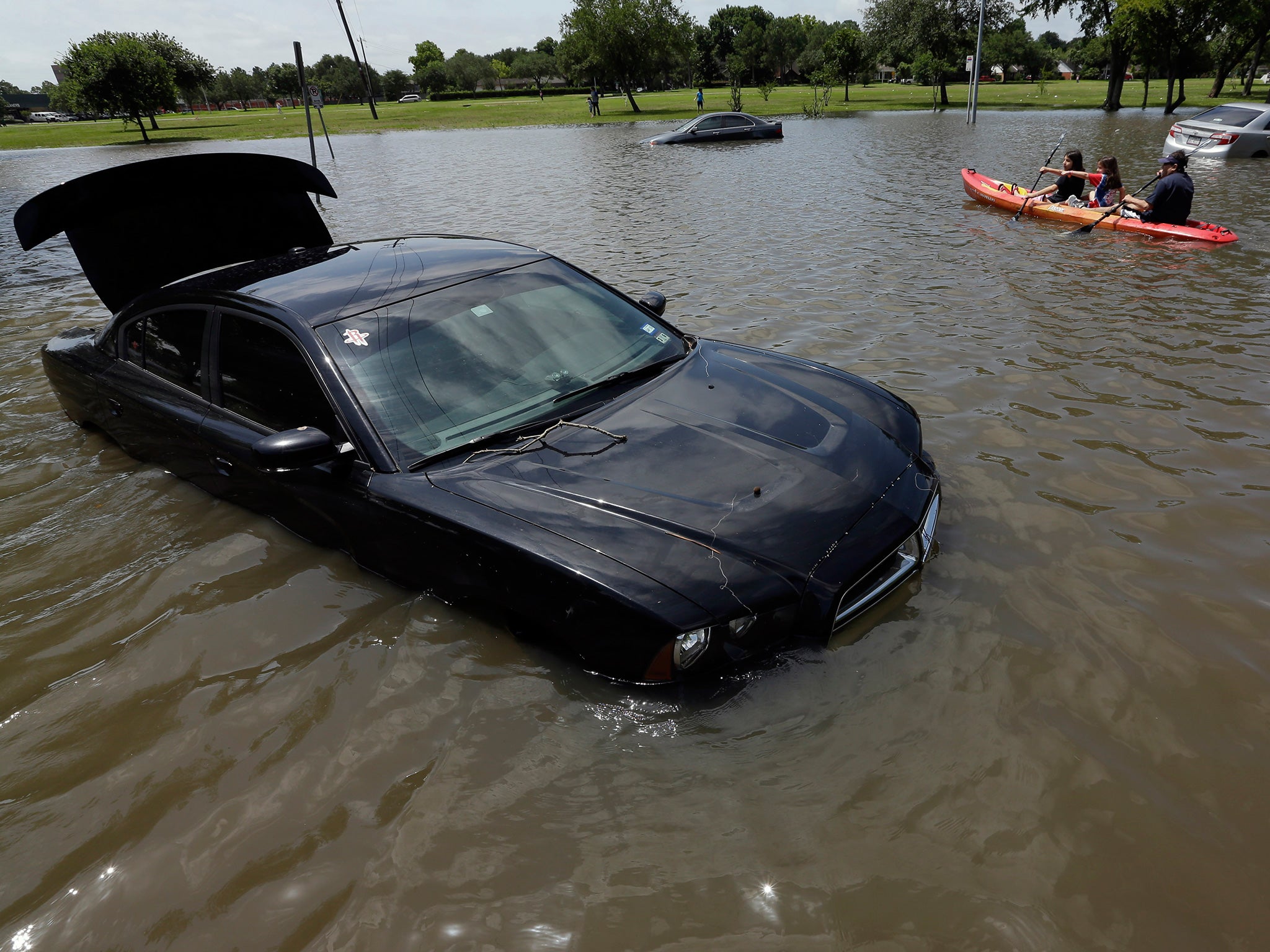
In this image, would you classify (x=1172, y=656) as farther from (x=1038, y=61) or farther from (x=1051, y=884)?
(x=1038, y=61)

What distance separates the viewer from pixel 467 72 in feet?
427

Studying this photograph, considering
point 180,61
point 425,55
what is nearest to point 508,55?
point 425,55

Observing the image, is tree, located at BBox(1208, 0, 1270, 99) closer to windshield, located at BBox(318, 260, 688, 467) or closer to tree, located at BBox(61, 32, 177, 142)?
windshield, located at BBox(318, 260, 688, 467)

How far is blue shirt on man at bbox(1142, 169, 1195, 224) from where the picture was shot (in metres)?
11.0

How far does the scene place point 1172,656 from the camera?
10.6ft

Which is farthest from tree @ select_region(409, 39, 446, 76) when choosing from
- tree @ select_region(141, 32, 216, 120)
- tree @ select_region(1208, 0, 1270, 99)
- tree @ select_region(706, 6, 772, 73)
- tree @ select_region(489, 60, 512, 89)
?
tree @ select_region(1208, 0, 1270, 99)

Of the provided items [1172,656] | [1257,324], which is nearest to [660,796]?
[1172,656]

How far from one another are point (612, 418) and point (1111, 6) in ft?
158

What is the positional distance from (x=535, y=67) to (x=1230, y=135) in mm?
132390

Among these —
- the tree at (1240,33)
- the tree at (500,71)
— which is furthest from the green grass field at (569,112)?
the tree at (500,71)

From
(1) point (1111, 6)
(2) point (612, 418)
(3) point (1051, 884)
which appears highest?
(1) point (1111, 6)

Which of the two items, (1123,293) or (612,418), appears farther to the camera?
(1123,293)

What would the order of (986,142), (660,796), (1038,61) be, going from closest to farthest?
(660,796) → (986,142) → (1038,61)

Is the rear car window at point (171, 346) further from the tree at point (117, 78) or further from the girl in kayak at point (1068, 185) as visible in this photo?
the tree at point (117, 78)
